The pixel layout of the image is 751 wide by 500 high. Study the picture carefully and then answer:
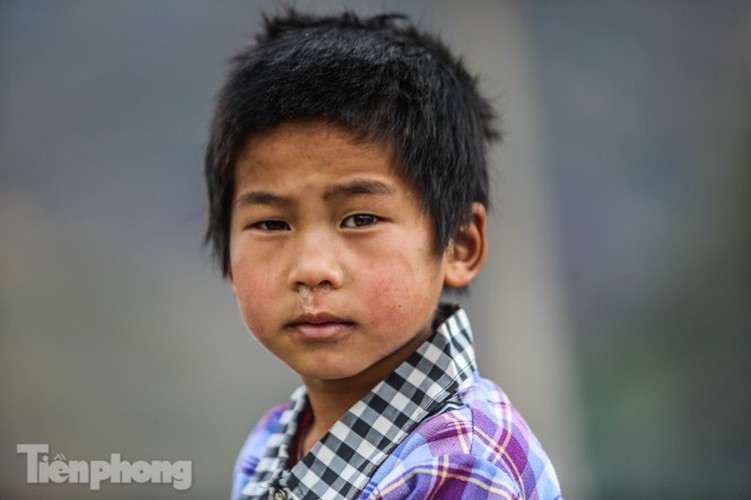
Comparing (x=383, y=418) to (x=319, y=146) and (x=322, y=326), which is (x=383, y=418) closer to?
(x=322, y=326)

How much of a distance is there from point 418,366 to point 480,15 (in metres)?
1.62

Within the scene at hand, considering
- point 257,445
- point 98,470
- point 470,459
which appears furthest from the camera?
point 98,470

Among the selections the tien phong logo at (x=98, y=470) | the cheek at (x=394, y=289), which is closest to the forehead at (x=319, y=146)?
the cheek at (x=394, y=289)

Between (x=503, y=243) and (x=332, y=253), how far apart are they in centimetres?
144

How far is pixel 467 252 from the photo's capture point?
43.3 inches

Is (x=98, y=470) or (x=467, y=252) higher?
(x=467, y=252)

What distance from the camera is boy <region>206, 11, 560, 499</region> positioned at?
0.93 meters

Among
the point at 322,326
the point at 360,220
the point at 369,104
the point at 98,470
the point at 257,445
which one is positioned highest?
the point at 369,104

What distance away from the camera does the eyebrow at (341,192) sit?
943 millimetres

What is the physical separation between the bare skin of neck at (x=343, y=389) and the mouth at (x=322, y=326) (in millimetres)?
103

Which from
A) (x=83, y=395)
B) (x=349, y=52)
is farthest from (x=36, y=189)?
(x=349, y=52)

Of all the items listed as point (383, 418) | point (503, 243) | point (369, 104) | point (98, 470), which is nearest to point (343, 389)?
point (383, 418)

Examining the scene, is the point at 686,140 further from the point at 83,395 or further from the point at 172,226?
the point at 83,395

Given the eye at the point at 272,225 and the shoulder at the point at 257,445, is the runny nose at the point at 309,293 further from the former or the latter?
the shoulder at the point at 257,445
